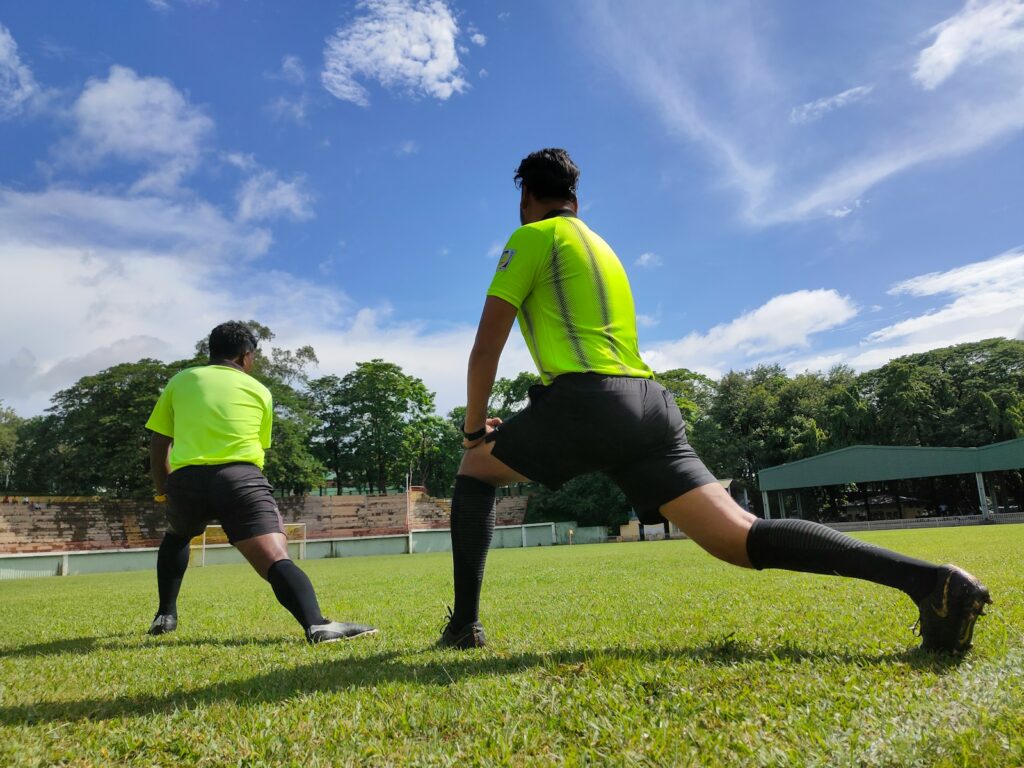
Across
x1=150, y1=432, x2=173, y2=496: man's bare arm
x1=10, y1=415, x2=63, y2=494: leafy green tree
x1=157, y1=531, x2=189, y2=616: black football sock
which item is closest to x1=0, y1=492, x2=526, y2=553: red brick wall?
x1=10, y1=415, x2=63, y2=494: leafy green tree

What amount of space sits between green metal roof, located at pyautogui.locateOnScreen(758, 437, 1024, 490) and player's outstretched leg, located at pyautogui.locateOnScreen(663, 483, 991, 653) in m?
40.4

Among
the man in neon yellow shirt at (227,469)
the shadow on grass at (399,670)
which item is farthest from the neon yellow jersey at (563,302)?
the man in neon yellow shirt at (227,469)

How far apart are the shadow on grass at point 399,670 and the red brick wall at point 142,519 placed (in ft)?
136

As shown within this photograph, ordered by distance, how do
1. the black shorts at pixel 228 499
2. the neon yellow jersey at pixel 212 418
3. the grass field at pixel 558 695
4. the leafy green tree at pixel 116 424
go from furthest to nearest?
the leafy green tree at pixel 116 424, the neon yellow jersey at pixel 212 418, the black shorts at pixel 228 499, the grass field at pixel 558 695

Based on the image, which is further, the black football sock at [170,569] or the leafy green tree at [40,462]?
the leafy green tree at [40,462]

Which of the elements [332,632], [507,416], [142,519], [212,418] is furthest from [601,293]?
[142,519]

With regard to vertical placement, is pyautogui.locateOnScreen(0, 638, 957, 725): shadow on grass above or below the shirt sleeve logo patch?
below

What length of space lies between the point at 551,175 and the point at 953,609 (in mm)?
2212

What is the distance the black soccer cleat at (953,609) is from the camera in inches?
82.6

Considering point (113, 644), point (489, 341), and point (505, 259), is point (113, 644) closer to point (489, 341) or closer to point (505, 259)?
point (489, 341)

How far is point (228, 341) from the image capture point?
4125mm

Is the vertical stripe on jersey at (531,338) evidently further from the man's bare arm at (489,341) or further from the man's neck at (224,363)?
the man's neck at (224,363)

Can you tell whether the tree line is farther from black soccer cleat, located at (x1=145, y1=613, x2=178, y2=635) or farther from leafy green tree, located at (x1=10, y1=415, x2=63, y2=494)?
black soccer cleat, located at (x1=145, y1=613, x2=178, y2=635)

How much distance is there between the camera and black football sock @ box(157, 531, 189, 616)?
14.0 ft
